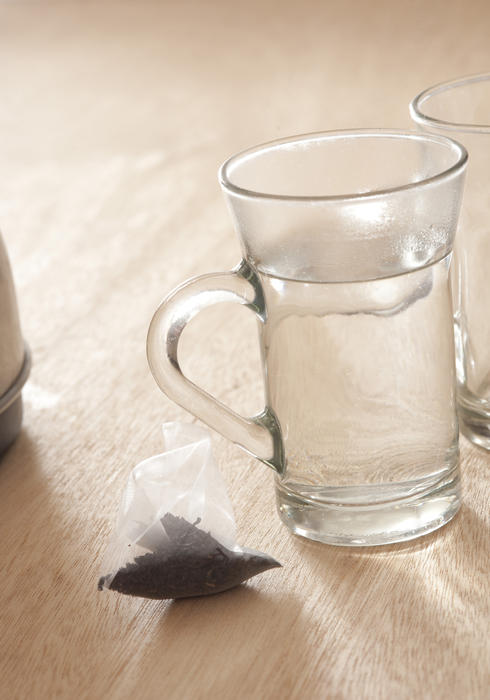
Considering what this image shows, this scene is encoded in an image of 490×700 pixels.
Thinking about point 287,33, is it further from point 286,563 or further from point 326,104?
point 286,563

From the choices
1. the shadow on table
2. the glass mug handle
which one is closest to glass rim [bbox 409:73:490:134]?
the glass mug handle

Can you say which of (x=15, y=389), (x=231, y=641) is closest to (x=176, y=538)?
(x=231, y=641)

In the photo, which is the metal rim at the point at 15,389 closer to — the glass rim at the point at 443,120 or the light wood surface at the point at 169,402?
the light wood surface at the point at 169,402

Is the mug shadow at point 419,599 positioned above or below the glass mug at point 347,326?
below

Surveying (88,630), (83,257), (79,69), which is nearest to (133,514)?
(88,630)

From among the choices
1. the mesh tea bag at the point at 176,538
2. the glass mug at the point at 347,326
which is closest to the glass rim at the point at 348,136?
the glass mug at the point at 347,326
